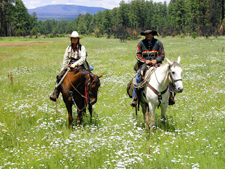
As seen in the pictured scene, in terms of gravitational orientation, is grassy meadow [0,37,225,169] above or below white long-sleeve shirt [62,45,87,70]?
below

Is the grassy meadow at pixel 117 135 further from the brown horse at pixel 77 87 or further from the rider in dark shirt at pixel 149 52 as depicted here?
the rider in dark shirt at pixel 149 52

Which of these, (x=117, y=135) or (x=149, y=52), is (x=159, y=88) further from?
(x=117, y=135)

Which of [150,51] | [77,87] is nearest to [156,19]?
[150,51]

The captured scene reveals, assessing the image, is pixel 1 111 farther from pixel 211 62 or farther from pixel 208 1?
pixel 208 1

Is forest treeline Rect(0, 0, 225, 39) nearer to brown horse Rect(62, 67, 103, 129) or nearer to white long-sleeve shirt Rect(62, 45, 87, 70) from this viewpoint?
white long-sleeve shirt Rect(62, 45, 87, 70)

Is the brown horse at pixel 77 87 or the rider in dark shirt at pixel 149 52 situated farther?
the rider in dark shirt at pixel 149 52

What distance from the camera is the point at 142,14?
126 meters

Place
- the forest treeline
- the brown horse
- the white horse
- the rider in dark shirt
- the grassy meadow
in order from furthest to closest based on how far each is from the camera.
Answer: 1. the forest treeline
2. the rider in dark shirt
3. the brown horse
4. the white horse
5. the grassy meadow

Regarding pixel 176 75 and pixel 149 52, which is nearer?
pixel 176 75

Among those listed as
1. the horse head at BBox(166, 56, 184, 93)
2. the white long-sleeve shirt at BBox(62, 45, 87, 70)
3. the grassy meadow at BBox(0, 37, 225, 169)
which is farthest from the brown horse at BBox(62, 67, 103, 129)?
the horse head at BBox(166, 56, 184, 93)

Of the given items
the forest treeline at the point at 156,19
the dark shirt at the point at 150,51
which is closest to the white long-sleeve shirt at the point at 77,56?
the dark shirt at the point at 150,51

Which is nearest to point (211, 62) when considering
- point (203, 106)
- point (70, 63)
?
point (203, 106)

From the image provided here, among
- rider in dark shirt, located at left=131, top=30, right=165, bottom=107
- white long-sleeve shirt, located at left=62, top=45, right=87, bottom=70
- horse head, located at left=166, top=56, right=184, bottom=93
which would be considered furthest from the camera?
white long-sleeve shirt, located at left=62, top=45, right=87, bottom=70

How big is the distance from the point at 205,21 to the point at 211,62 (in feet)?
242
